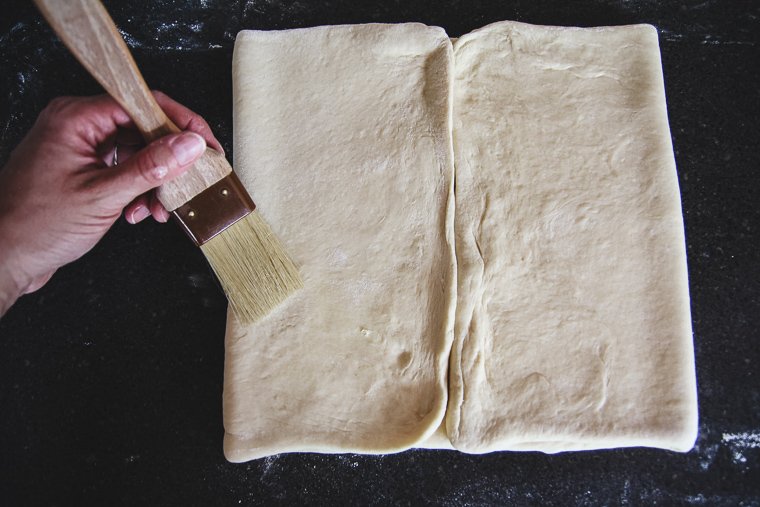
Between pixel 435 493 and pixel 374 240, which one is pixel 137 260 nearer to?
pixel 374 240

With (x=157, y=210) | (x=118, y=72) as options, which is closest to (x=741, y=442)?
(x=157, y=210)

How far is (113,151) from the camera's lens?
1646 mm

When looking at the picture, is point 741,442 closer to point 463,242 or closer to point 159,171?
point 463,242

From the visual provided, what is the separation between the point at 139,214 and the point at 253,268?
0.52 metres

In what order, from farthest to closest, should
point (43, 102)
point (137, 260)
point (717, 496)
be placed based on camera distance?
point (43, 102)
point (137, 260)
point (717, 496)

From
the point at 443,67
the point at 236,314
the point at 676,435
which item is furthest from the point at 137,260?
the point at 676,435

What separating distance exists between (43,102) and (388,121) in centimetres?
127

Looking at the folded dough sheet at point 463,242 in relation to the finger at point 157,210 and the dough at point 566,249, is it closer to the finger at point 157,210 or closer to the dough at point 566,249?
the dough at point 566,249

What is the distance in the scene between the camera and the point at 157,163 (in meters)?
1.33

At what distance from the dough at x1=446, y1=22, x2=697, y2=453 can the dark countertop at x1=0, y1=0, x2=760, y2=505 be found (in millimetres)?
292

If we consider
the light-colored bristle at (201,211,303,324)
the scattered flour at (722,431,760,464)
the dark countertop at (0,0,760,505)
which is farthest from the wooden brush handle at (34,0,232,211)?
the scattered flour at (722,431,760,464)

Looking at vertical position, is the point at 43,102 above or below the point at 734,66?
above

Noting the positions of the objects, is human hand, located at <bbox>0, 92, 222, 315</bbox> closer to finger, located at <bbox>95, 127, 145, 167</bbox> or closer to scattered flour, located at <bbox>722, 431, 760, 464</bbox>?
finger, located at <bbox>95, 127, 145, 167</bbox>

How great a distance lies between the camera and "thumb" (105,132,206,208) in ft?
4.35
